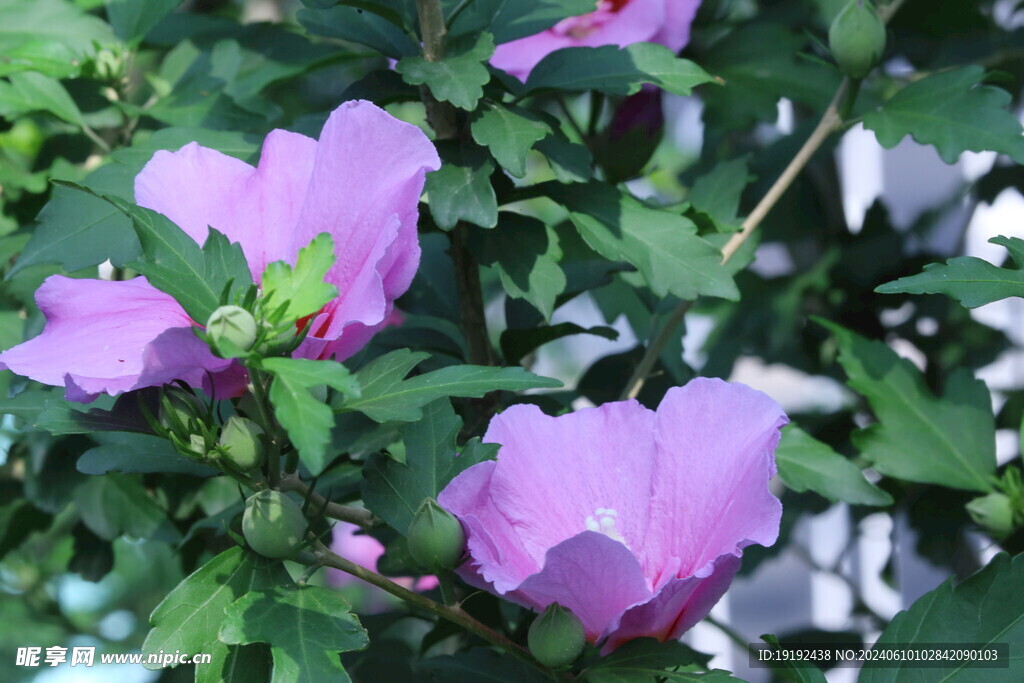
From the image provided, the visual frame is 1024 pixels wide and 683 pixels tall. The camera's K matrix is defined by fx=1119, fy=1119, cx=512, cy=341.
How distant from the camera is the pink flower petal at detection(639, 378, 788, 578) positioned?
25.7 inches

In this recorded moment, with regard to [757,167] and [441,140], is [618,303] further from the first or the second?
[441,140]

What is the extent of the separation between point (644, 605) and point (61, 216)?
0.50 metres

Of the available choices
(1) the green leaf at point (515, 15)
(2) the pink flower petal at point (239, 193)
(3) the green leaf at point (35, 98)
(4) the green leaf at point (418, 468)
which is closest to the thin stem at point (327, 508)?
(4) the green leaf at point (418, 468)

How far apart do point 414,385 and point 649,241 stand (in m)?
0.26

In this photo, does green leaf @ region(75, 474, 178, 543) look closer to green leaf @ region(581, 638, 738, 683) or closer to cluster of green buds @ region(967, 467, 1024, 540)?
green leaf @ region(581, 638, 738, 683)

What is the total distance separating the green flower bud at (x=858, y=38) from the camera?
0.92m

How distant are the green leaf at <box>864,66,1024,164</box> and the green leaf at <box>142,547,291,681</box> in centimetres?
63

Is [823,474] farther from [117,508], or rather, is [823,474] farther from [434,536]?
[117,508]

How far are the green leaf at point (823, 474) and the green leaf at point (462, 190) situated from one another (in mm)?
329

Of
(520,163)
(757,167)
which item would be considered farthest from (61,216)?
(757,167)

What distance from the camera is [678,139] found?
2.89 meters

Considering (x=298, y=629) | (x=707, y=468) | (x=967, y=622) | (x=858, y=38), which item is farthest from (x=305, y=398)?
(x=858, y=38)

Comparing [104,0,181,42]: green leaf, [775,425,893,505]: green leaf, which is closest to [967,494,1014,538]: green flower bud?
[775,425,893,505]: green leaf

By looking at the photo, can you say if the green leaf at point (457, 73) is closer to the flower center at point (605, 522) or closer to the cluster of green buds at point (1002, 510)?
the flower center at point (605, 522)
